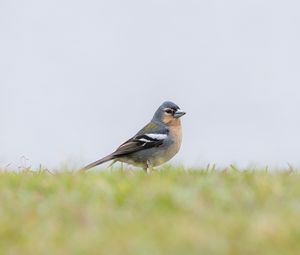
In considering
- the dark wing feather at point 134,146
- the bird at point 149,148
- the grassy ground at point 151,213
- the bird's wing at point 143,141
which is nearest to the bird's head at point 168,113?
the bird at point 149,148

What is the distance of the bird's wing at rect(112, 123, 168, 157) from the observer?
16.4 metres

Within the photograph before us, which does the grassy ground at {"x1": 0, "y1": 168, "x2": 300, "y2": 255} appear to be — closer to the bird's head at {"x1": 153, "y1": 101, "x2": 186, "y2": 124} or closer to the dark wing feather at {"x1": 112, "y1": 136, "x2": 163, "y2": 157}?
the dark wing feather at {"x1": 112, "y1": 136, "x2": 163, "y2": 157}

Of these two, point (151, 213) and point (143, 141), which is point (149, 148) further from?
point (151, 213)

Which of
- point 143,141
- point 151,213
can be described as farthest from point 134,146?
point 151,213

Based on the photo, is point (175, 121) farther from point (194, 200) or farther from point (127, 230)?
point (127, 230)

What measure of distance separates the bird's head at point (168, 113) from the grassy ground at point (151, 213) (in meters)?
5.39

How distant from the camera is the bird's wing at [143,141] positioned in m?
16.4

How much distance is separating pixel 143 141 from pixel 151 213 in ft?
23.8

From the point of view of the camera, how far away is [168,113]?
17.3m

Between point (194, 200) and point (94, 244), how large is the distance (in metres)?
1.74

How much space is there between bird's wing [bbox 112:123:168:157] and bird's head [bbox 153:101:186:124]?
0.38 metres

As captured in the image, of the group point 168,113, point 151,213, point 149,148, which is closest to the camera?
point 151,213

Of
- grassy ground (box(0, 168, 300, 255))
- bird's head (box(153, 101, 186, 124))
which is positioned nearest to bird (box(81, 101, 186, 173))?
bird's head (box(153, 101, 186, 124))

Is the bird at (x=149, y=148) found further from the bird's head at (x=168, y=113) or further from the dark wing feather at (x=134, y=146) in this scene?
the bird's head at (x=168, y=113)
